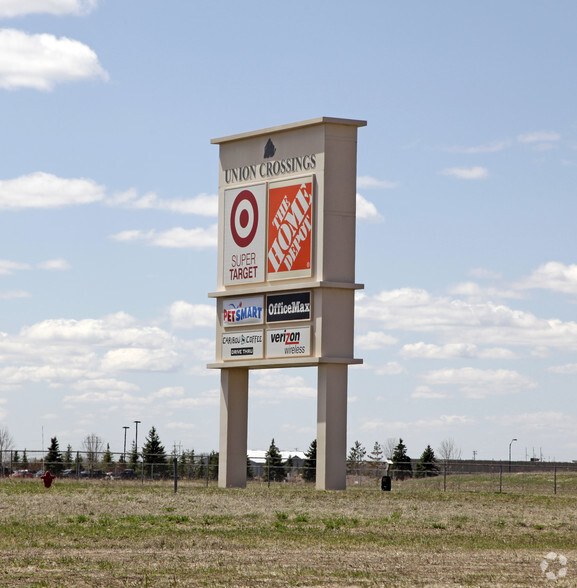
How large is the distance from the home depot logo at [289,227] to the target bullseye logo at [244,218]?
0.97m

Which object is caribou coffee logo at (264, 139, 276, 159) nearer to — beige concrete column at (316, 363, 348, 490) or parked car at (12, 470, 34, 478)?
beige concrete column at (316, 363, 348, 490)

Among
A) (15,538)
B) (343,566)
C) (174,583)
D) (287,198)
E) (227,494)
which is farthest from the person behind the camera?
(287,198)

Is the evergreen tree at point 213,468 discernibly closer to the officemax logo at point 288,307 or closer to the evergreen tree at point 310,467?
the evergreen tree at point 310,467

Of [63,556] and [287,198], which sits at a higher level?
[287,198]

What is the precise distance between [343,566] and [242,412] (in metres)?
27.0

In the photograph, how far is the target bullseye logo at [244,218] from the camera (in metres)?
43.8

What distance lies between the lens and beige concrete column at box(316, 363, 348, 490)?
4059 cm

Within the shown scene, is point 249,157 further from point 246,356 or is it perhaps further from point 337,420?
point 337,420

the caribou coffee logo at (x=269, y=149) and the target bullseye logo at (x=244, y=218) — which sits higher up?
the caribou coffee logo at (x=269, y=149)

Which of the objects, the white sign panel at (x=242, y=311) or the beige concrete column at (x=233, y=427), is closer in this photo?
the white sign panel at (x=242, y=311)

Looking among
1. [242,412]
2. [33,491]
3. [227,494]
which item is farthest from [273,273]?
[33,491]

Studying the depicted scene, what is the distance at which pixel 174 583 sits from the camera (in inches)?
610

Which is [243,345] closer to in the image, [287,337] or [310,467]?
[287,337]

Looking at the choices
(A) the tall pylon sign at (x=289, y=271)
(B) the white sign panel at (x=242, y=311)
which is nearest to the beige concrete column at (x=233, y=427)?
(A) the tall pylon sign at (x=289, y=271)
